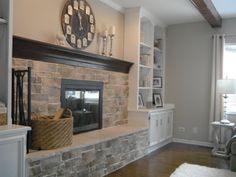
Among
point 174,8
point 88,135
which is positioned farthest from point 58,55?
point 174,8

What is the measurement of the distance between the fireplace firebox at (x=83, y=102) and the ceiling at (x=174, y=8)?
1.58 metres

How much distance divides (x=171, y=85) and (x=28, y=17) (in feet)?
12.9

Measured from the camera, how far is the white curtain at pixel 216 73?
562 centimetres

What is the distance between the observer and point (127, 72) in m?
5.20

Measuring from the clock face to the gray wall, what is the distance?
2569 millimetres

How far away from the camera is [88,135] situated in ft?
12.8

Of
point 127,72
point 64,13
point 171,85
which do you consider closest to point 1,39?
point 64,13

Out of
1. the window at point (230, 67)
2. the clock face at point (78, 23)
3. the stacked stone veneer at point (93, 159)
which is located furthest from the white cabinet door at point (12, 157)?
the window at point (230, 67)

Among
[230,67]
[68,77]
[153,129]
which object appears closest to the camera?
[68,77]

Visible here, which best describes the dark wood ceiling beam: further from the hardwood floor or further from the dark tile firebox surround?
the hardwood floor

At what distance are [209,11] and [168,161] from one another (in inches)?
105

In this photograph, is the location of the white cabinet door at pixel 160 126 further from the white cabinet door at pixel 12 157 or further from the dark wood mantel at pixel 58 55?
the white cabinet door at pixel 12 157

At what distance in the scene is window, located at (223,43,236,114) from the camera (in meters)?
5.74

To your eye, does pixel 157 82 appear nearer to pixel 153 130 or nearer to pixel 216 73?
pixel 216 73
